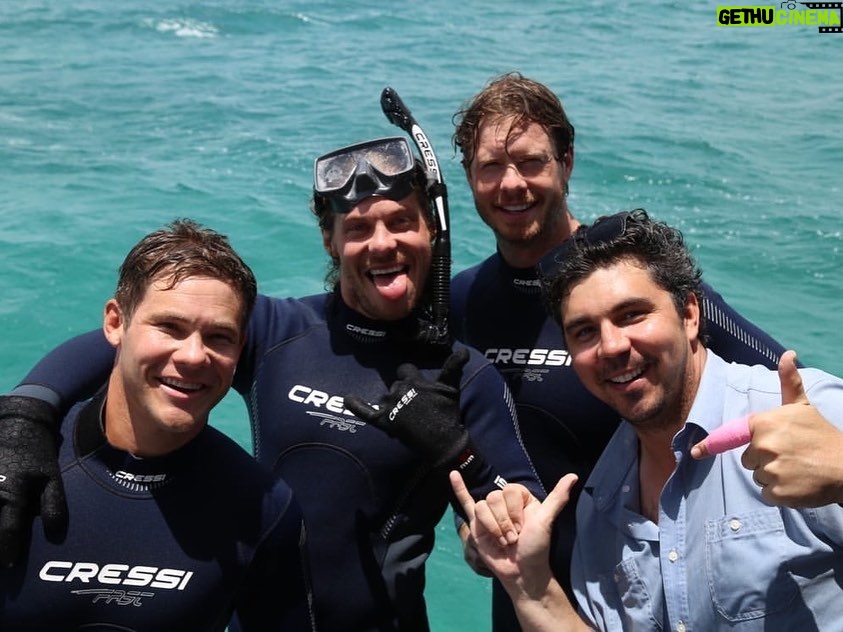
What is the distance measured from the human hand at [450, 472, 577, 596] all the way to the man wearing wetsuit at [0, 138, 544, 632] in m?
0.24

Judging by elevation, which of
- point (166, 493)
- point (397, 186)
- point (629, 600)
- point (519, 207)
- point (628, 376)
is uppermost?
point (397, 186)

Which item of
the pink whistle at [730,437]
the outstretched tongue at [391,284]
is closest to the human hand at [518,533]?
the pink whistle at [730,437]

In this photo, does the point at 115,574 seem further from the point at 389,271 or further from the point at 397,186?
the point at 397,186

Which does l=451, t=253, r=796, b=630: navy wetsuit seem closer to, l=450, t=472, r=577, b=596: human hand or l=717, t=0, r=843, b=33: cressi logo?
l=450, t=472, r=577, b=596: human hand

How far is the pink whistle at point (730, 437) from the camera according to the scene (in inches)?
75.8

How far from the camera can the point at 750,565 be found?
205 cm

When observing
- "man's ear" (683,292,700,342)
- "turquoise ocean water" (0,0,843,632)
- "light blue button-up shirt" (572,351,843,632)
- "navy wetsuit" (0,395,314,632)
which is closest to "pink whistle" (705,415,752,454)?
"light blue button-up shirt" (572,351,843,632)

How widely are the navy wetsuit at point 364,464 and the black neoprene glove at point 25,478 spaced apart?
0.37 m

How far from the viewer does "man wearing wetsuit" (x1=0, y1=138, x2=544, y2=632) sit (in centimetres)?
267

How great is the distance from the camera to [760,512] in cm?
206

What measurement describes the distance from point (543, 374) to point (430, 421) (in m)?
0.59

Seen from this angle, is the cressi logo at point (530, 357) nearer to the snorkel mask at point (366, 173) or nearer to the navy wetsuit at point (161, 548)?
the snorkel mask at point (366, 173)

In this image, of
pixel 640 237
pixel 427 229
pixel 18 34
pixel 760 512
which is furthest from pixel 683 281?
pixel 18 34

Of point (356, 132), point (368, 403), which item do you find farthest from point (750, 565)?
point (356, 132)
